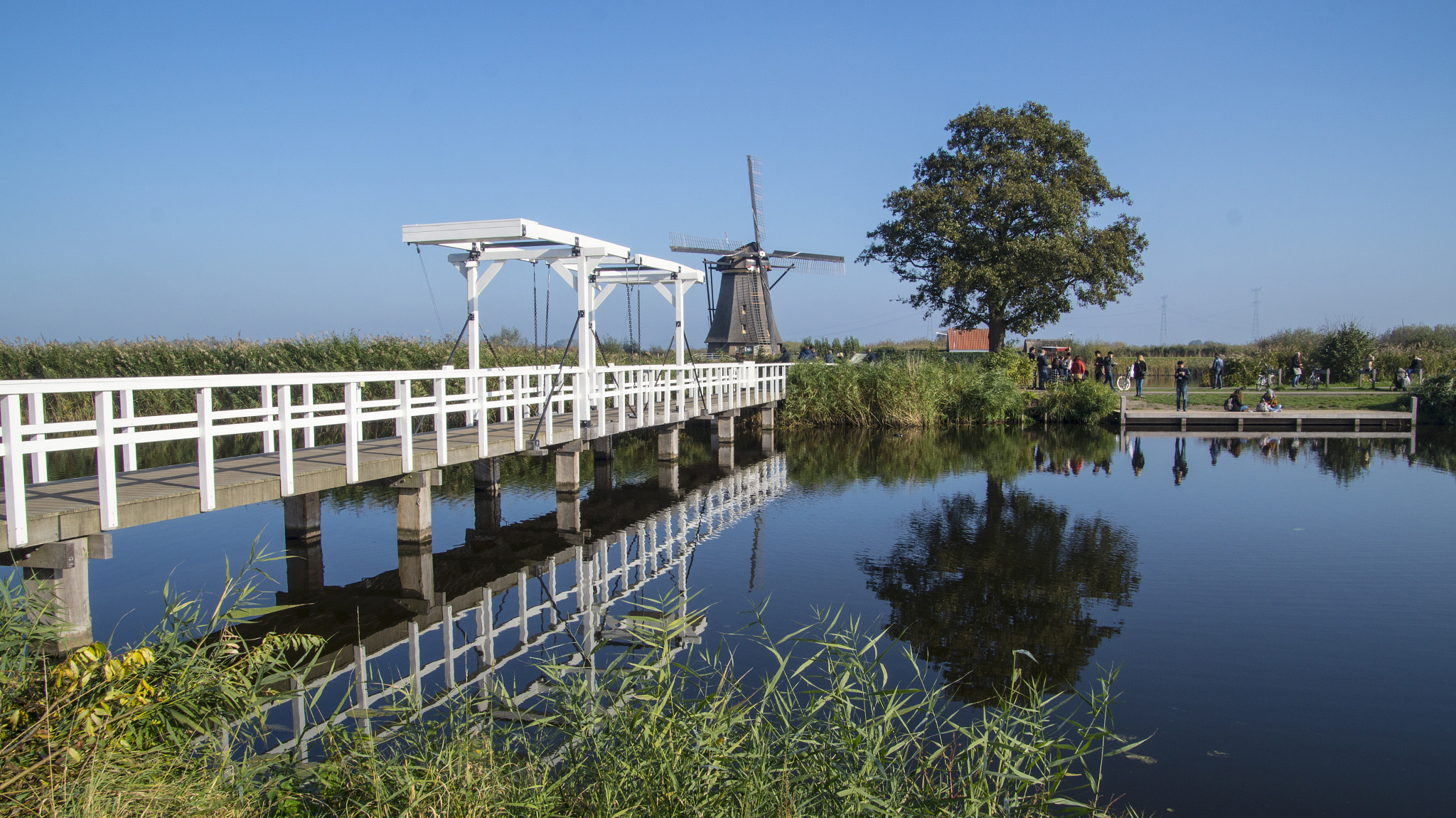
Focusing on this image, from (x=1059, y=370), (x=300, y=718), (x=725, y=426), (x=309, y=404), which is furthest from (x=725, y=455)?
(x=1059, y=370)

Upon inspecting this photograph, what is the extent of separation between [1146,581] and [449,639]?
752 cm

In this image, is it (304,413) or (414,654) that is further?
(304,413)

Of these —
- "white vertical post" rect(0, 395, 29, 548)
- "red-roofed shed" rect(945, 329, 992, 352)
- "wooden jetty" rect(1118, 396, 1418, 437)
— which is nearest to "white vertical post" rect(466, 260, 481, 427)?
"white vertical post" rect(0, 395, 29, 548)

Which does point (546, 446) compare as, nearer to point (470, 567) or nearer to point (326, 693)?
point (470, 567)

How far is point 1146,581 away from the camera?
9.59 m

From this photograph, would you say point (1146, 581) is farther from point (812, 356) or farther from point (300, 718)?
point (812, 356)

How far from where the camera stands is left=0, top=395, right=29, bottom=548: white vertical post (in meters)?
5.88

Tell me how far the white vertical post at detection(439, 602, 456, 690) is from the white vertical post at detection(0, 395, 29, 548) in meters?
3.09

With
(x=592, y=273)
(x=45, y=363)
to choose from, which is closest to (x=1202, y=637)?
(x=592, y=273)

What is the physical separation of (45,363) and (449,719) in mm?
25556

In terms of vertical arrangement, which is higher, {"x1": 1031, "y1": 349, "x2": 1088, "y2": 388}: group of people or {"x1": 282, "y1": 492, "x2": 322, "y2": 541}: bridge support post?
{"x1": 1031, "y1": 349, "x2": 1088, "y2": 388}: group of people

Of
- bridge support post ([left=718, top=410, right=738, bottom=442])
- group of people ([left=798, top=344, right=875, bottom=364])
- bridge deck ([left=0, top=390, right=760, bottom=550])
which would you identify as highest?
group of people ([left=798, top=344, right=875, bottom=364])

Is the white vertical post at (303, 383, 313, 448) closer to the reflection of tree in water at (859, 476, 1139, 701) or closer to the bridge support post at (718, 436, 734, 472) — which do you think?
the reflection of tree in water at (859, 476, 1139, 701)

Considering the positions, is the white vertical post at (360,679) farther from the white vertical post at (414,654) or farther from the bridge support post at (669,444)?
the bridge support post at (669,444)
